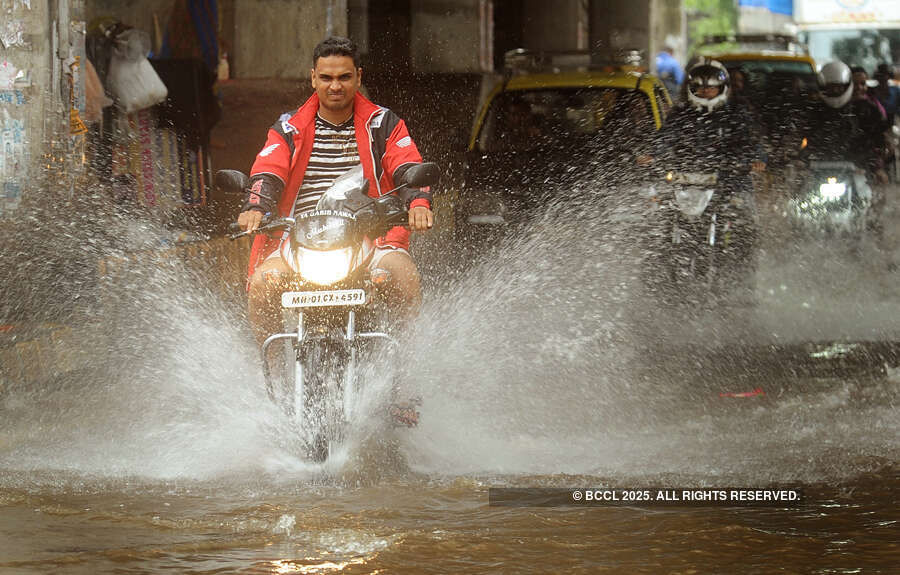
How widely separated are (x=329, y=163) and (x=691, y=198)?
206 inches

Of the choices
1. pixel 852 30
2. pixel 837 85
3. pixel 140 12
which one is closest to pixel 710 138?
pixel 837 85

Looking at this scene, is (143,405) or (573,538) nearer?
(573,538)

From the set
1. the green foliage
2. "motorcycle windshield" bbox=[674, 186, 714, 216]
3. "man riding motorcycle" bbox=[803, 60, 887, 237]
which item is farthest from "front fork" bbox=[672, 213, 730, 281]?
the green foliage

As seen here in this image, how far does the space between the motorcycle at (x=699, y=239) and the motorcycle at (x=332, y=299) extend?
5389 millimetres

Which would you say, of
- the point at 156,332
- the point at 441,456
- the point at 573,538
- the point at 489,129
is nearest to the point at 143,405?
the point at 156,332

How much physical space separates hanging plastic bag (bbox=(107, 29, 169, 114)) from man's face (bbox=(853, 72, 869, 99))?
25.9 ft

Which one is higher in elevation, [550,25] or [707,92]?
[550,25]

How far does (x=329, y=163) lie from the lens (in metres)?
6.07

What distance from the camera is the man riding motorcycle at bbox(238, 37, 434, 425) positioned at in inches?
229

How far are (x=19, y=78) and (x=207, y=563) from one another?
4.96 meters

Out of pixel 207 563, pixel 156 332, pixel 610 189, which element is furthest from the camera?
pixel 610 189

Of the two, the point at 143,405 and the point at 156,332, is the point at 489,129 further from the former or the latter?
the point at 143,405

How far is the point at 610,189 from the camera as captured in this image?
37.7ft
